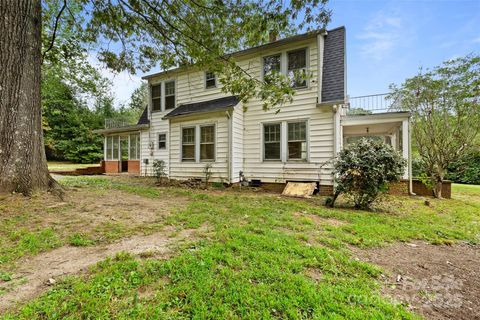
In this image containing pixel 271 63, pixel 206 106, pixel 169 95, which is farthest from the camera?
pixel 169 95

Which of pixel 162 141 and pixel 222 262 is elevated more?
pixel 162 141

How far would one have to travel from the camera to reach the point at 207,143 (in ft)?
29.9

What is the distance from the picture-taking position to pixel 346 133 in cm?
1025

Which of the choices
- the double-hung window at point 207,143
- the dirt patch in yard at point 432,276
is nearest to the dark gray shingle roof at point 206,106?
the double-hung window at point 207,143

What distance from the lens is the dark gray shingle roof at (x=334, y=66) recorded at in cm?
749

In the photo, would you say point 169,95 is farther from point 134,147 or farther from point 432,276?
point 432,276

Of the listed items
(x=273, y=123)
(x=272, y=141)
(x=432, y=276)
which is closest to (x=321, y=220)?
(x=432, y=276)

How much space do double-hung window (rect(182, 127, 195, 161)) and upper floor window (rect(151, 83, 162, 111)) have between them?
9.51ft

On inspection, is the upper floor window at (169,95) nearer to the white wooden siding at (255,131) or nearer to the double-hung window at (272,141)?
the white wooden siding at (255,131)

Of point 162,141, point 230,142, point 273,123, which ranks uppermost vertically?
point 273,123

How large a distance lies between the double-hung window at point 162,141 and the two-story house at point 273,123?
6 centimetres

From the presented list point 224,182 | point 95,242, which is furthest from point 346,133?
point 95,242

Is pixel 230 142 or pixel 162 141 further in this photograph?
Result: pixel 162 141

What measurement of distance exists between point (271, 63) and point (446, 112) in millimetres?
6867
